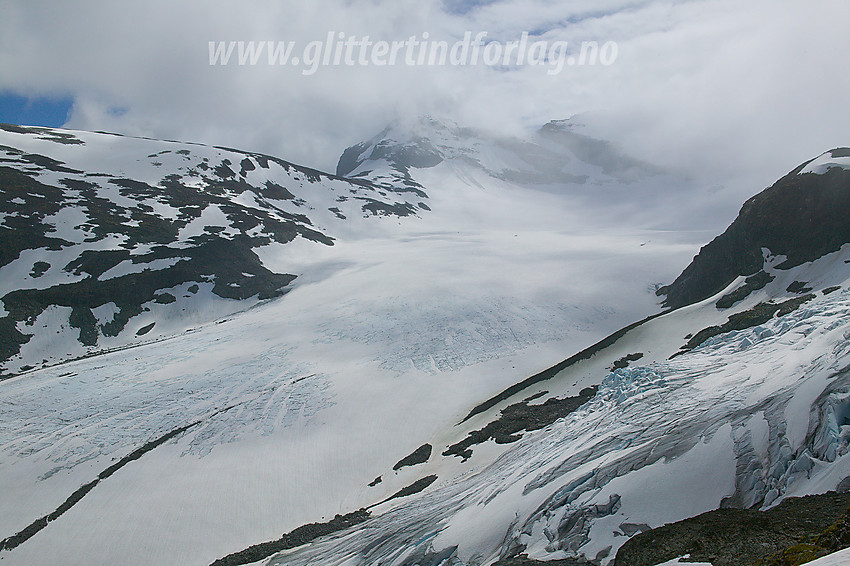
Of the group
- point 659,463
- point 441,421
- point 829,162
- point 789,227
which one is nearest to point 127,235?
point 441,421

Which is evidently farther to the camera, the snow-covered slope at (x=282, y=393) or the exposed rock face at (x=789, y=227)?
the exposed rock face at (x=789, y=227)

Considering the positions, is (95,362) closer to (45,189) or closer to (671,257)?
(45,189)

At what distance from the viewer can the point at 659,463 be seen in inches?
464

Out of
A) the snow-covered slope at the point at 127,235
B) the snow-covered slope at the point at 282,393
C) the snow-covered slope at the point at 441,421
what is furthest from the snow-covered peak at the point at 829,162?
the snow-covered slope at the point at 127,235

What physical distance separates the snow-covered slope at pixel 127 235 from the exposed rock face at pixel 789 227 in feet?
181

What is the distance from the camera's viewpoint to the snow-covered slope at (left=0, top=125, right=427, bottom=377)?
5459 centimetres

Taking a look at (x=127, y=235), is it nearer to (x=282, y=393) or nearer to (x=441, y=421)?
(x=282, y=393)

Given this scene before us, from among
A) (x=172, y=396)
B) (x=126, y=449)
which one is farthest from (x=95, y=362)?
(x=126, y=449)

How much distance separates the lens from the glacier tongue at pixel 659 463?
33.3 feet

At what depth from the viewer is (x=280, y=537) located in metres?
23.1

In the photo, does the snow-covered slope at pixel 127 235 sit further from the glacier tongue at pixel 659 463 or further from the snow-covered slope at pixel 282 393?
the glacier tongue at pixel 659 463

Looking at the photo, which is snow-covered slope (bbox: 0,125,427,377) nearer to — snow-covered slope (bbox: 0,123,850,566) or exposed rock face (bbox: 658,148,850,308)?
snow-covered slope (bbox: 0,123,850,566)

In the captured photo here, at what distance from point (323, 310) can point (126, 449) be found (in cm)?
2728

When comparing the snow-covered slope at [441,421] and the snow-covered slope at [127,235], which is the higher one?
the snow-covered slope at [127,235]
